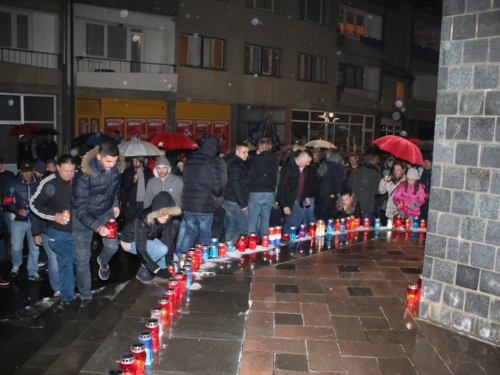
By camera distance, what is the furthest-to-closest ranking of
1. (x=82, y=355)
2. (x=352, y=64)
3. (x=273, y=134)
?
(x=352, y=64)
(x=273, y=134)
(x=82, y=355)

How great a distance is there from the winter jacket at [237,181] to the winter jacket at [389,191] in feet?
11.5

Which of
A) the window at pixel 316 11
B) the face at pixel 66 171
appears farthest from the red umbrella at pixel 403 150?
the window at pixel 316 11

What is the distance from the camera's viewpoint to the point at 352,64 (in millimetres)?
32125

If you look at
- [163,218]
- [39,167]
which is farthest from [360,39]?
[163,218]

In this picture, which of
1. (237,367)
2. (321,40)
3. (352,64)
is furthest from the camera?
(352,64)

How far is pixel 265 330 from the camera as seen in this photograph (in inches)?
215

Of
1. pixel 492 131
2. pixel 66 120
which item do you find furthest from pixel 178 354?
pixel 66 120

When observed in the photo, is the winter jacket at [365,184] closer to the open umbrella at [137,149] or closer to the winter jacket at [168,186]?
the winter jacket at [168,186]

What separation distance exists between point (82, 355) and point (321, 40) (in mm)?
26457

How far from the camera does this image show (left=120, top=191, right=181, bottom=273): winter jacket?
6.50 meters

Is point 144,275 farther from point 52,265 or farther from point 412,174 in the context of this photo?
point 412,174

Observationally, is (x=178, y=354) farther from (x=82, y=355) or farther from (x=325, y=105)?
(x=325, y=105)

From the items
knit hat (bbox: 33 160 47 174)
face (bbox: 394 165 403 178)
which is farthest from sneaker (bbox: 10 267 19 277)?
face (bbox: 394 165 403 178)

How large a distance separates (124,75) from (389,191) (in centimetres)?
1365
